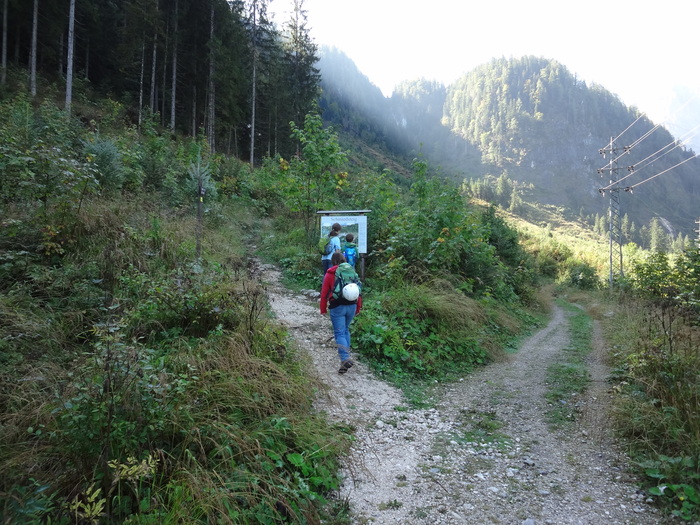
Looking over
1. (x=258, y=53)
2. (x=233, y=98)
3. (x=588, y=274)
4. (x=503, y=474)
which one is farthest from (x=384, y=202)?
(x=588, y=274)

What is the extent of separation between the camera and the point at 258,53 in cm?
2920

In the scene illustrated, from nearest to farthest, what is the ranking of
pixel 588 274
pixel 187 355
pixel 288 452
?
pixel 288 452 → pixel 187 355 → pixel 588 274

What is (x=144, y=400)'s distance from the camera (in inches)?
99.0

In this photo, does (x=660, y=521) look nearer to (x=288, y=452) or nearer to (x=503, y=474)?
(x=503, y=474)

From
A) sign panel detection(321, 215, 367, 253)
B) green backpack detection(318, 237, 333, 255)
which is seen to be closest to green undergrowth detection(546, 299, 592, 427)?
sign panel detection(321, 215, 367, 253)

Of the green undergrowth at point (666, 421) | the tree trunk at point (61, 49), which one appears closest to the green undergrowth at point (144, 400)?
the green undergrowth at point (666, 421)

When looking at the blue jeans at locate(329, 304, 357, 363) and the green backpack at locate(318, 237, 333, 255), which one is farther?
the green backpack at locate(318, 237, 333, 255)

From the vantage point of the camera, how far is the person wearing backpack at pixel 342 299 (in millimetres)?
5309

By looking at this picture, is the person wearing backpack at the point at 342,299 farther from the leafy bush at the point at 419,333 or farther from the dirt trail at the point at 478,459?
the leafy bush at the point at 419,333

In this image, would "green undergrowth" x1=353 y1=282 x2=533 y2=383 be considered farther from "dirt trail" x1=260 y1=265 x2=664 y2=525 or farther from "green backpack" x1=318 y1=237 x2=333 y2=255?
A: "green backpack" x1=318 y1=237 x2=333 y2=255

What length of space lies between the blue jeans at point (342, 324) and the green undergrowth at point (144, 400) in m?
0.95

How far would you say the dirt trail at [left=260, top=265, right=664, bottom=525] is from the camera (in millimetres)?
2752

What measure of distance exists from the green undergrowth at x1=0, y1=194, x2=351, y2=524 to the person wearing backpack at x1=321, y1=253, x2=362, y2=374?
37.6 inches

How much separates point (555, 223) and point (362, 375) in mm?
128543
